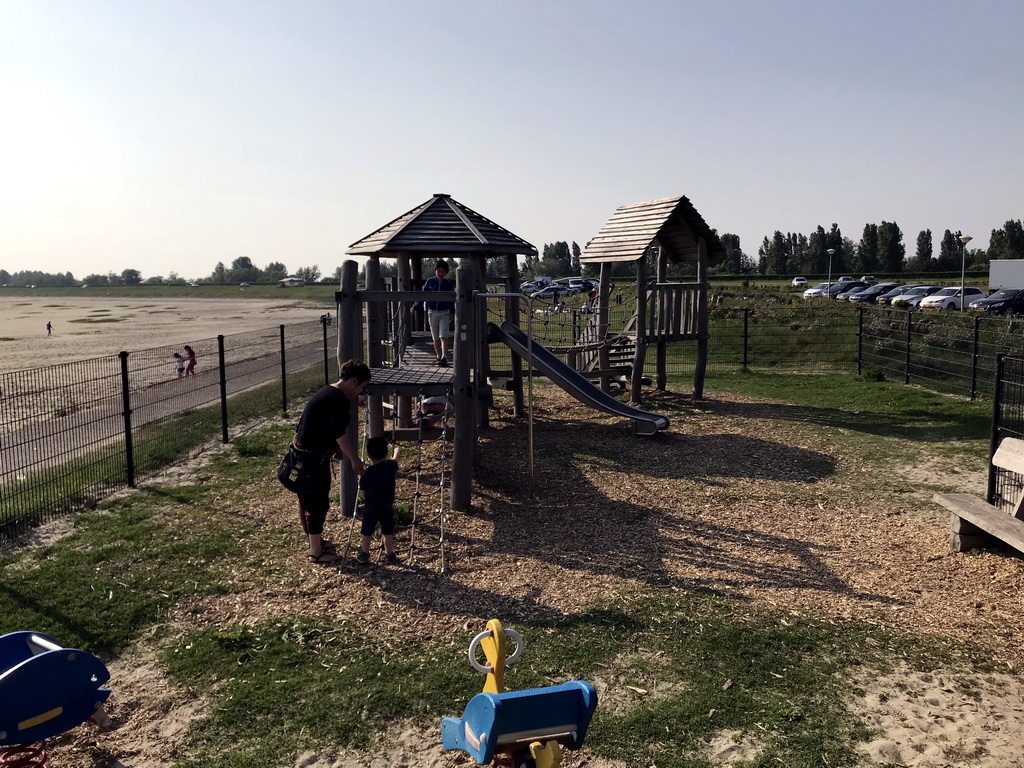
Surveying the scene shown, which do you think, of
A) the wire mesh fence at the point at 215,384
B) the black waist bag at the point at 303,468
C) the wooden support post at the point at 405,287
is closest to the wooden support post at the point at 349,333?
the black waist bag at the point at 303,468

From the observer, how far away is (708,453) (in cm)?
1148

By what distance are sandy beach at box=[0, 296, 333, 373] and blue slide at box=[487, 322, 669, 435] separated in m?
18.1

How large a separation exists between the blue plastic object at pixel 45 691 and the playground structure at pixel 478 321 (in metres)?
4.39

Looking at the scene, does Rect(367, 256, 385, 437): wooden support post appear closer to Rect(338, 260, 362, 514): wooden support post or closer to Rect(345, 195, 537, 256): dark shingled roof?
Rect(338, 260, 362, 514): wooden support post

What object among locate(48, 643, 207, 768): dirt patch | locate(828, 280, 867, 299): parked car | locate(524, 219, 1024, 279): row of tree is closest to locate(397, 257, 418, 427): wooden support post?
locate(48, 643, 207, 768): dirt patch

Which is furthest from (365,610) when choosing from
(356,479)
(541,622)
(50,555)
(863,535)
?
(863,535)

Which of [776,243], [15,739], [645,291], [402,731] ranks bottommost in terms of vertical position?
[402,731]

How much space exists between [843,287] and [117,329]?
169ft

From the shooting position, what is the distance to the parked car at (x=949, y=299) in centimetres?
4438

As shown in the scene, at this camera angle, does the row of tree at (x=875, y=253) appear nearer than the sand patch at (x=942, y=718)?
No

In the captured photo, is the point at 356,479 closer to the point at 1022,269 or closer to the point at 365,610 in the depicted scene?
the point at 365,610

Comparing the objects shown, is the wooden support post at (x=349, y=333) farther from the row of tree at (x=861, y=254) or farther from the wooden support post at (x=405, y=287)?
the row of tree at (x=861, y=254)

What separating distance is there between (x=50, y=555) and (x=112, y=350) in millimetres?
30585

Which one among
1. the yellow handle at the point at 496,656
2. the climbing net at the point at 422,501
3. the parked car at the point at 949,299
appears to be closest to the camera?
the yellow handle at the point at 496,656
